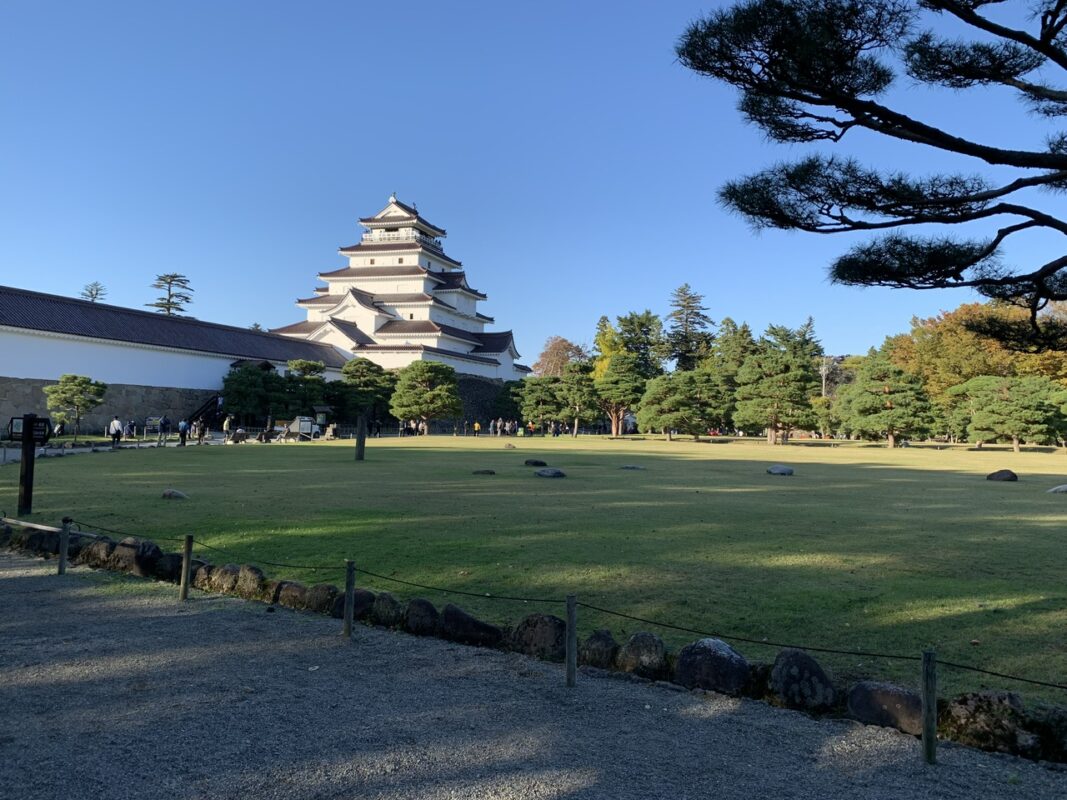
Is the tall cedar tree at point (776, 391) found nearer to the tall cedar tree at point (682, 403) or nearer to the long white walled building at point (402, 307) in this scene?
the tall cedar tree at point (682, 403)

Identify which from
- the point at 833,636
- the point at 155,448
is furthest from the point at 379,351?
the point at 833,636

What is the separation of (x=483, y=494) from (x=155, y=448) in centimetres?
1676

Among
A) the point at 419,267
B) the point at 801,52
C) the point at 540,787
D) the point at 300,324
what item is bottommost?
the point at 540,787

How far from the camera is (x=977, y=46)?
556cm

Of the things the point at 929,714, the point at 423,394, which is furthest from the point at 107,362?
the point at 929,714

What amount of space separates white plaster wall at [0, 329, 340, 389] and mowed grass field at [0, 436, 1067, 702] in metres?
20.5

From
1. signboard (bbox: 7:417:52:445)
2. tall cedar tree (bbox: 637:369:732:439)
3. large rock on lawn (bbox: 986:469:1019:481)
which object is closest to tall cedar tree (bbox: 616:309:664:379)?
tall cedar tree (bbox: 637:369:732:439)

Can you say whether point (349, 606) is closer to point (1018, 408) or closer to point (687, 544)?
point (687, 544)

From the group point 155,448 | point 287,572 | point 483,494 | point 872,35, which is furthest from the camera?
point 155,448

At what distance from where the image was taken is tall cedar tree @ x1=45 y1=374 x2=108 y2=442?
96.9 ft

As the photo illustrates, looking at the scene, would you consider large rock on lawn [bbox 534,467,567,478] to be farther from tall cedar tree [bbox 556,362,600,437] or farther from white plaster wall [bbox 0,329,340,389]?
tall cedar tree [bbox 556,362,600,437]

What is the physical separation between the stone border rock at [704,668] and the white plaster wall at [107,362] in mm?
32773

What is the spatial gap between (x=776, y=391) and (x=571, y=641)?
4094 cm

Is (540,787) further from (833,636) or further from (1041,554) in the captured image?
(1041,554)
